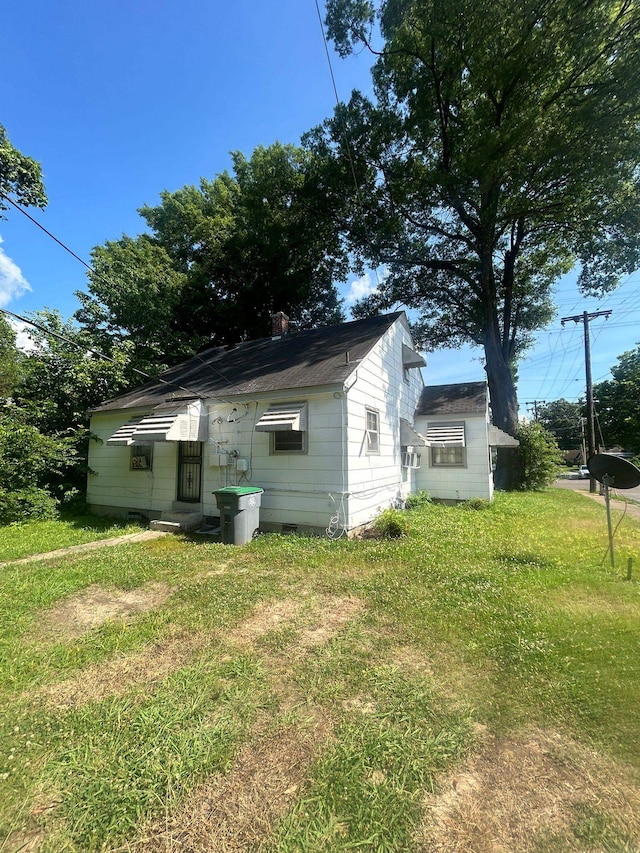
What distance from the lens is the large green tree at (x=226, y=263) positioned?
1498cm

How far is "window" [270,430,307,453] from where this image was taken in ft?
25.3

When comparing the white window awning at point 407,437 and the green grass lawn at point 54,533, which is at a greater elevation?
the white window awning at point 407,437

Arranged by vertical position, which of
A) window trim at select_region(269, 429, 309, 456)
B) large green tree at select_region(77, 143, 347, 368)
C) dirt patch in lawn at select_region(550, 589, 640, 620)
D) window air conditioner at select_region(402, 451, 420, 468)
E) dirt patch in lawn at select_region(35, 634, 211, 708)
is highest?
large green tree at select_region(77, 143, 347, 368)

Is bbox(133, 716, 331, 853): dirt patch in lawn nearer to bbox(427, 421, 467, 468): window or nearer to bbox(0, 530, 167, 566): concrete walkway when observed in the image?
bbox(0, 530, 167, 566): concrete walkway

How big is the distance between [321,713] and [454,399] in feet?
41.1

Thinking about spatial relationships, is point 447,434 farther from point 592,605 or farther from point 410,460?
point 592,605

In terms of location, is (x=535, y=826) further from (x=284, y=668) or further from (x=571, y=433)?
(x=571, y=433)

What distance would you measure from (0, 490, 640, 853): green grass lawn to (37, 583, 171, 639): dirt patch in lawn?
0.03 meters

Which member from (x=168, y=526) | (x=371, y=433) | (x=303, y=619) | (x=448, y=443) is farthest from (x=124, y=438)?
(x=448, y=443)

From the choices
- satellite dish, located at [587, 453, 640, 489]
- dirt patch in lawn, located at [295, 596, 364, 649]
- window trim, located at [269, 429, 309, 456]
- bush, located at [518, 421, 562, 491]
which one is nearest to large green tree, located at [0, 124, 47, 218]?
window trim, located at [269, 429, 309, 456]

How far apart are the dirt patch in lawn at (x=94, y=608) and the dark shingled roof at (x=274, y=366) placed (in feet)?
15.0

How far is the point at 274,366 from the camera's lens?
9633mm

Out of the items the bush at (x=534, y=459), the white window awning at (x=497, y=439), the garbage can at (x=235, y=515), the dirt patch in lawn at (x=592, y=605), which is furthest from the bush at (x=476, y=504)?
the garbage can at (x=235, y=515)

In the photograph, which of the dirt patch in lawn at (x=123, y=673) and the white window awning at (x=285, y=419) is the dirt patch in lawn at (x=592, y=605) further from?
the white window awning at (x=285, y=419)
